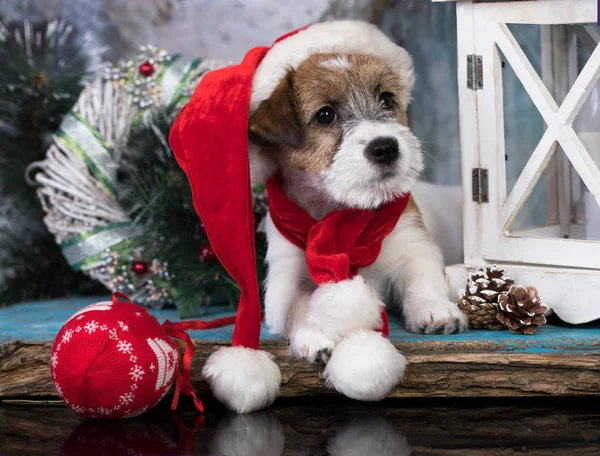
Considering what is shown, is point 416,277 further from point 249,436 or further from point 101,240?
point 101,240

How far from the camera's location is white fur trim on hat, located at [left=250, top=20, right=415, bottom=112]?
1.85 m

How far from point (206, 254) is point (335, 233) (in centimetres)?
53

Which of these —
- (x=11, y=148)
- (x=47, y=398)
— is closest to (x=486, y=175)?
(x=47, y=398)

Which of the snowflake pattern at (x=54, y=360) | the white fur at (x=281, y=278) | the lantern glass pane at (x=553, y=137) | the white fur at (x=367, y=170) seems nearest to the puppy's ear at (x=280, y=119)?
the white fur at (x=367, y=170)

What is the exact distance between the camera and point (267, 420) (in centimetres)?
168

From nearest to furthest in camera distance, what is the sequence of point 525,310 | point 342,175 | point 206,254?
point 342,175
point 525,310
point 206,254

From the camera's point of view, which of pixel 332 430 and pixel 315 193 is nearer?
pixel 332 430

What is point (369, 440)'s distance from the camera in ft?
5.07

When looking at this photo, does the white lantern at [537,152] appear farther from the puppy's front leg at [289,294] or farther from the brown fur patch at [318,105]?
the puppy's front leg at [289,294]

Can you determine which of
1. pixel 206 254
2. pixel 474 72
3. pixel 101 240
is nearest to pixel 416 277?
pixel 474 72

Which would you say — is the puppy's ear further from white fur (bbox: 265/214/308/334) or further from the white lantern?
the white lantern

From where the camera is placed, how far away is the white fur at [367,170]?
174 cm

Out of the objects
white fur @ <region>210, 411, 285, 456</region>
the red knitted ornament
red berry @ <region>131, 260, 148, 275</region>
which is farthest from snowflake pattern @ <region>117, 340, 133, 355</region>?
red berry @ <region>131, 260, 148, 275</region>

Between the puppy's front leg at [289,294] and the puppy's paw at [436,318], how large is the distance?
0.24 m
